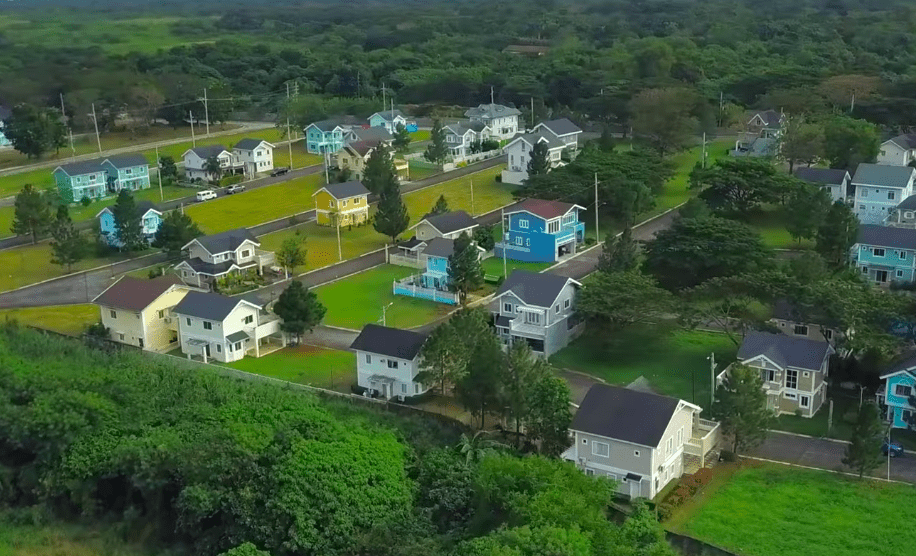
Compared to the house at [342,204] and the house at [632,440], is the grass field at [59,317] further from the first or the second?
the house at [632,440]

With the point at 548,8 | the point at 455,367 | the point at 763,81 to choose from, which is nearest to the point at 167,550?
the point at 455,367

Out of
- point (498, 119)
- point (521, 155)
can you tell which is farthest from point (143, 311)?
Answer: point (498, 119)

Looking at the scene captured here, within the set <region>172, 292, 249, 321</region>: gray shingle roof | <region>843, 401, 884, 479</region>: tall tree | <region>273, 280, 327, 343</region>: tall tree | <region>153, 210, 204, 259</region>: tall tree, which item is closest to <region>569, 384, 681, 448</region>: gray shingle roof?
<region>843, 401, 884, 479</region>: tall tree

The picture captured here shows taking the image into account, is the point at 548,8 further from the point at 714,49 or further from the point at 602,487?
the point at 602,487

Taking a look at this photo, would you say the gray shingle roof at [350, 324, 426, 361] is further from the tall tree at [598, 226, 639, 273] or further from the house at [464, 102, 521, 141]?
the house at [464, 102, 521, 141]

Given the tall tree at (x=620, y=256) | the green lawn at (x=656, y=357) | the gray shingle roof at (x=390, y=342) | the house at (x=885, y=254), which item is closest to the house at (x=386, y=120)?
the tall tree at (x=620, y=256)

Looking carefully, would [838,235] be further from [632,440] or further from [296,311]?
[296,311]

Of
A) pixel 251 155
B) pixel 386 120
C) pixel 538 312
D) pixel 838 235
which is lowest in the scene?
pixel 386 120
